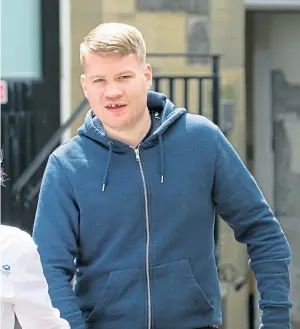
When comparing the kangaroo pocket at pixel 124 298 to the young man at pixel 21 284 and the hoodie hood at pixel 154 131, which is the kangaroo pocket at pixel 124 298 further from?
the young man at pixel 21 284

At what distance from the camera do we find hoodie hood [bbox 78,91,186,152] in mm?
2754

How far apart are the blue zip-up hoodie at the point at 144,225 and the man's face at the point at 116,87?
79 mm

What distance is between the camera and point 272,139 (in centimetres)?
655

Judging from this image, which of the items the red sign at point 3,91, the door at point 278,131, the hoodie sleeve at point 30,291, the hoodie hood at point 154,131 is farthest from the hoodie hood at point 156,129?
the door at point 278,131

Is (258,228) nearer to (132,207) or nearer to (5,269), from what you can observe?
(132,207)

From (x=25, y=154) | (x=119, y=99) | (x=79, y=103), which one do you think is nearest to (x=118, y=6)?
(x=79, y=103)

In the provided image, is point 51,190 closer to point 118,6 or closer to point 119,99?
point 119,99

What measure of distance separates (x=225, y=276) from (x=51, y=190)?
3504mm

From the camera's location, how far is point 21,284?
2.27m

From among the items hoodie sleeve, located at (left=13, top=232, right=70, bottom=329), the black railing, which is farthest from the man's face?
the black railing

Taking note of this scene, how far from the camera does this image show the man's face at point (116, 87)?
268cm

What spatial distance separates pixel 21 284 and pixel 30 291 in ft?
0.13

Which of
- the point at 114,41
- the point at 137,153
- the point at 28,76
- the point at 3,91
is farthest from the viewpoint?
the point at 28,76

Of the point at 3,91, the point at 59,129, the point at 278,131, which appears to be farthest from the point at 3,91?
the point at 278,131
